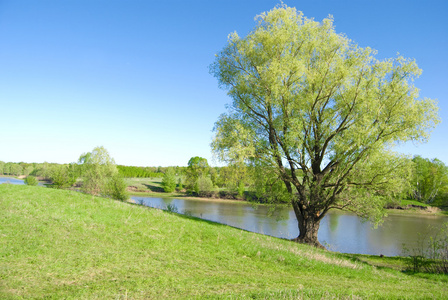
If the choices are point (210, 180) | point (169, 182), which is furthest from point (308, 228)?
point (169, 182)

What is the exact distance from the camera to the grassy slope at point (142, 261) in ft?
21.1

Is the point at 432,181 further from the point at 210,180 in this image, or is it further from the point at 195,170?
the point at 195,170

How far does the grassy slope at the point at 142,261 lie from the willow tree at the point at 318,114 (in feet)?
18.2

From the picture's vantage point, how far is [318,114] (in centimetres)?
1784

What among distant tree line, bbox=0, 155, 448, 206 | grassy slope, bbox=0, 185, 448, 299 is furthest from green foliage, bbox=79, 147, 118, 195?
grassy slope, bbox=0, 185, 448, 299

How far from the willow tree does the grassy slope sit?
5.54 m

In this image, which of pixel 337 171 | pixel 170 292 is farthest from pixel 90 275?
pixel 337 171

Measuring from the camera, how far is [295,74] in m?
16.8

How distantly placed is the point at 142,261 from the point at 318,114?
13847 millimetres

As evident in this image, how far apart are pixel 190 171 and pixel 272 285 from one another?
7187 centimetres

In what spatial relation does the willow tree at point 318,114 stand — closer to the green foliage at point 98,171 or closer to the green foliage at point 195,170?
the green foliage at point 98,171

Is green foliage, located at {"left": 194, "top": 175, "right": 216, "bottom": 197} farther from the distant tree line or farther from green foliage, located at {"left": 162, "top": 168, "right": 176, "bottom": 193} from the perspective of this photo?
green foliage, located at {"left": 162, "top": 168, "right": 176, "bottom": 193}

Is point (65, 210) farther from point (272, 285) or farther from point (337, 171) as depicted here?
point (337, 171)

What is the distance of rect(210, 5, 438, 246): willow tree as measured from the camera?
51.5 feet
